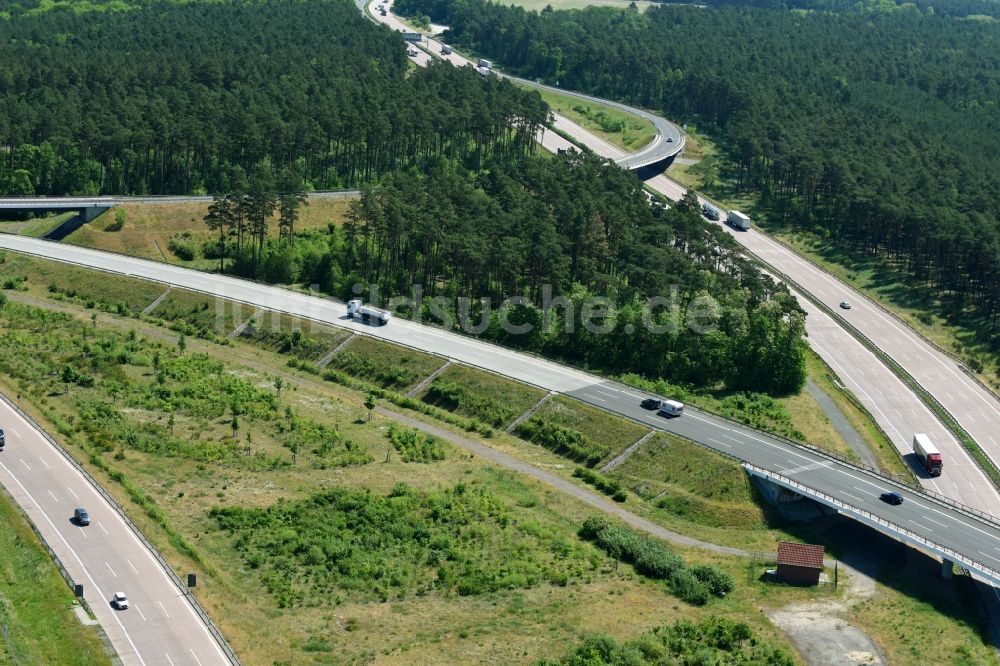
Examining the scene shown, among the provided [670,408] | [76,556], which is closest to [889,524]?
[670,408]

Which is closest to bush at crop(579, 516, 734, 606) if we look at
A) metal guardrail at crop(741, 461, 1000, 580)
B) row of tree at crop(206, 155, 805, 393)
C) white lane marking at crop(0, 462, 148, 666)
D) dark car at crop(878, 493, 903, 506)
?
metal guardrail at crop(741, 461, 1000, 580)

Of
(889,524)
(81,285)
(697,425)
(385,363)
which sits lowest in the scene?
(81,285)

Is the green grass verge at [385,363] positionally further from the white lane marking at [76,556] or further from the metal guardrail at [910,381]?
the metal guardrail at [910,381]

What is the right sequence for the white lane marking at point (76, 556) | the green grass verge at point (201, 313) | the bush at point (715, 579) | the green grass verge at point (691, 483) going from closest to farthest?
the white lane marking at point (76, 556) < the bush at point (715, 579) < the green grass verge at point (691, 483) < the green grass verge at point (201, 313)

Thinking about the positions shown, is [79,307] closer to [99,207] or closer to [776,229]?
[99,207]

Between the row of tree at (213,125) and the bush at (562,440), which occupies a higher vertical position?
the row of tree at (213,125)

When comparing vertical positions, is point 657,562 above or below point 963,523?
below

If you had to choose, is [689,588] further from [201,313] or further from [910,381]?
[201,313]

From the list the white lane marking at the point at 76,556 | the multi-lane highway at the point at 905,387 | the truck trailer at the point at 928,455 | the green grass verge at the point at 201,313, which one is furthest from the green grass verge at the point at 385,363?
the multi-lane highway at the point at 905,387
